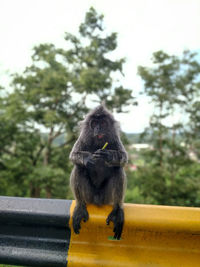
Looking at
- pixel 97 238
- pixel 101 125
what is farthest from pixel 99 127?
pixel 97 238

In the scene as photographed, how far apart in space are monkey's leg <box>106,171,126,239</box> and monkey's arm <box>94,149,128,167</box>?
0.13 meters

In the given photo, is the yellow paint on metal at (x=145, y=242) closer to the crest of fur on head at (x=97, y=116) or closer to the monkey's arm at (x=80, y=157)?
the monkey's arm at (x=80, y=157)

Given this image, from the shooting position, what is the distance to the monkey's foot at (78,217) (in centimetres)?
196

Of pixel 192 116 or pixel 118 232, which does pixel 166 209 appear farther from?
pixel 192 116

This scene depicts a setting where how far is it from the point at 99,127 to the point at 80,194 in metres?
0.94

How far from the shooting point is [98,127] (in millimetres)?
3059

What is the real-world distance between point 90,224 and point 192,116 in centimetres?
978

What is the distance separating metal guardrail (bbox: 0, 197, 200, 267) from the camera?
1835 mm

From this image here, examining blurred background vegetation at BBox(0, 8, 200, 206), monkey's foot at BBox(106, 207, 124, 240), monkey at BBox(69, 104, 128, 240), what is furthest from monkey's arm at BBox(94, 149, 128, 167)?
blurred background vegetation at BBox(0, 8, 200, 206)

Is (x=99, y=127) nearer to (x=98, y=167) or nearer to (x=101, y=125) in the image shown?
(x=101, y=125)

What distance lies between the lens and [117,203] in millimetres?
2354

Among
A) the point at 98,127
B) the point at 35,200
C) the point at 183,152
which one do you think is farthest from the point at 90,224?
the point at 183,152

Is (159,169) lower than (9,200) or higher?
lower

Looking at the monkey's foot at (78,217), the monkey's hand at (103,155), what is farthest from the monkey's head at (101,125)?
the monkey's foot at (78,217)
